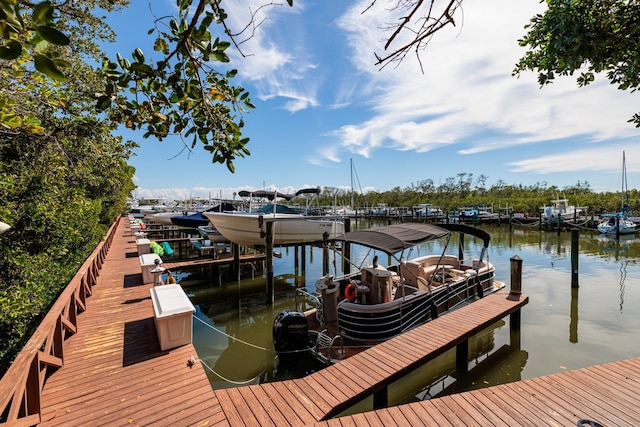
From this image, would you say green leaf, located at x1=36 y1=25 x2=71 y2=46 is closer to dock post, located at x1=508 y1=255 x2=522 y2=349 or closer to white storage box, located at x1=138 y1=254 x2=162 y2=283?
white storage box, located at x1=138 y1=254 x2=162 y2=283

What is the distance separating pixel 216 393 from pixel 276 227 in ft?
32.9

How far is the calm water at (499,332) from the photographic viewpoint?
264 inches

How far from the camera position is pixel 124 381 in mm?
3695

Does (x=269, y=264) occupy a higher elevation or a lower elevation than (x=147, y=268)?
lower

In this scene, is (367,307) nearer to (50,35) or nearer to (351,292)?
(351,292)

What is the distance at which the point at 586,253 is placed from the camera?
20766 millimetres

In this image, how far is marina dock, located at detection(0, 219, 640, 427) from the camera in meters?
3.09

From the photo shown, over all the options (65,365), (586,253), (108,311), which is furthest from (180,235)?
(586,253)

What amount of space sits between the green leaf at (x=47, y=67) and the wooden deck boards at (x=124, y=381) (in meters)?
3.30

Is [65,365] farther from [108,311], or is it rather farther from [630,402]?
[630,402]

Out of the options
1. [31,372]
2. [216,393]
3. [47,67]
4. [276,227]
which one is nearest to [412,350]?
[216,393]

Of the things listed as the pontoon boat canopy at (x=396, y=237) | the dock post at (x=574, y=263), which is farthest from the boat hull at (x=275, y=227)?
the dock post at (x=574, y=263)

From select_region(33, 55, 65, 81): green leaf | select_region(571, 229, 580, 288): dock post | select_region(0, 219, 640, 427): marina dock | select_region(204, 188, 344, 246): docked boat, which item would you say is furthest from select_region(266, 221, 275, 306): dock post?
select_region(571, 229, 580, 288): dock post

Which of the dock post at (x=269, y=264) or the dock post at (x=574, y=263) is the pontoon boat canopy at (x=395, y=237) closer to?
the dock post at (x=269, y=264)
